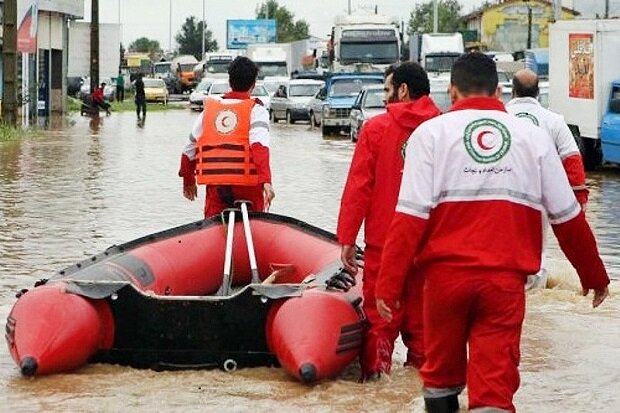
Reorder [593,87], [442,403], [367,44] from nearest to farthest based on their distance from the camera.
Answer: [442,403]
[593,87]
[367,44]

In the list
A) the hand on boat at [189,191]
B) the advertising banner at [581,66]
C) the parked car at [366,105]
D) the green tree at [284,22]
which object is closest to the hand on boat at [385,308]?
the hand on boat at [189,191]

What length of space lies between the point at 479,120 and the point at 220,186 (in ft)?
14.7

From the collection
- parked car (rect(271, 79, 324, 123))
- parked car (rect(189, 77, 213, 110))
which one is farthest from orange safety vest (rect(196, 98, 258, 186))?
parked car (rect(189, 77, 213, 110))

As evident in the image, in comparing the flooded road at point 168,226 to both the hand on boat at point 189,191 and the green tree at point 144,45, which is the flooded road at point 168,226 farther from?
the green tree at point 144,45

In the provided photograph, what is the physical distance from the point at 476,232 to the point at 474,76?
26.3 inches

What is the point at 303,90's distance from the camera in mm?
47281

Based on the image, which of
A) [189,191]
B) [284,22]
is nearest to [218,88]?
[189,191]

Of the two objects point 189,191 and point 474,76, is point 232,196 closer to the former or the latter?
point 189,191

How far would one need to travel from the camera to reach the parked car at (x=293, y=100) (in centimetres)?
4596

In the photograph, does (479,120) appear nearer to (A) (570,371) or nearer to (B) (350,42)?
(A) (570,371)

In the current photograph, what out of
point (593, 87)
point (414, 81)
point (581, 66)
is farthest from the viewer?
point (581, 66)

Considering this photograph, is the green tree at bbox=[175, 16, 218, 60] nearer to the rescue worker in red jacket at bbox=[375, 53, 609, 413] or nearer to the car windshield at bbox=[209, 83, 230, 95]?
the car windshield at bbox=[209, 83, 230, 95]

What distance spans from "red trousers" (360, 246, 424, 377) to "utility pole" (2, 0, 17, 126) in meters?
25.8

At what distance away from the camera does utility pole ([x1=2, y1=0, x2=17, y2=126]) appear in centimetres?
3291
